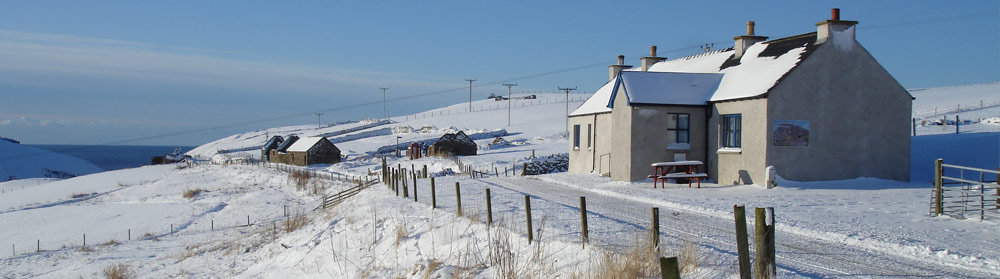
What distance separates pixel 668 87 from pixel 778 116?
4.62m

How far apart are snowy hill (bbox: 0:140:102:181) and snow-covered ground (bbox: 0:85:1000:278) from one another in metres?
57.1

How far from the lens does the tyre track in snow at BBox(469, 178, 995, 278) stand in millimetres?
8859

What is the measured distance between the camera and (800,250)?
10578 millimetres

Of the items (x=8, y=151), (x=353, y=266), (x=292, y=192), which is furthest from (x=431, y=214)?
(x=8, y=151)

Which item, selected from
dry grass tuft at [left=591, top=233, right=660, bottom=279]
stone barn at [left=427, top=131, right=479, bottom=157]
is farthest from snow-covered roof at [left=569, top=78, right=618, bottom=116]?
stone barn at [left=427, top=131, right=479, bottom=157]

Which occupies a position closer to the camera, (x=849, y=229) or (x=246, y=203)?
(x=849, y=229)

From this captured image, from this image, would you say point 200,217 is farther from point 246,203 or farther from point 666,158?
point 666,158

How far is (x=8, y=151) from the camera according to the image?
100938 millimetres

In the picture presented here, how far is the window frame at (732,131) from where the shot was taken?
2309 centimetres

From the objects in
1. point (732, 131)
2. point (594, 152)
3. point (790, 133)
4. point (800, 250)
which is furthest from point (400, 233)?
point (594, 152)

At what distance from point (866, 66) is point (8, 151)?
368ft

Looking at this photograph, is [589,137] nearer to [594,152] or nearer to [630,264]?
[594,152]

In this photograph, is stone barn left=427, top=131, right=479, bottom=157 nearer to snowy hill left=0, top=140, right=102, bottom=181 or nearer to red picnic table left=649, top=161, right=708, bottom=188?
red picnic table left=649, top=161, right=708, bottom=188

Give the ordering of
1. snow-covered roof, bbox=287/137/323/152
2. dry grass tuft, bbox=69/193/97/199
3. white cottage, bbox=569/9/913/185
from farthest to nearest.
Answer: snow-covered roof, bbox=287/137/323/152, dry grass tuft, bbox=69/193/97/199, white cottage, bbox=569/9/913/185
